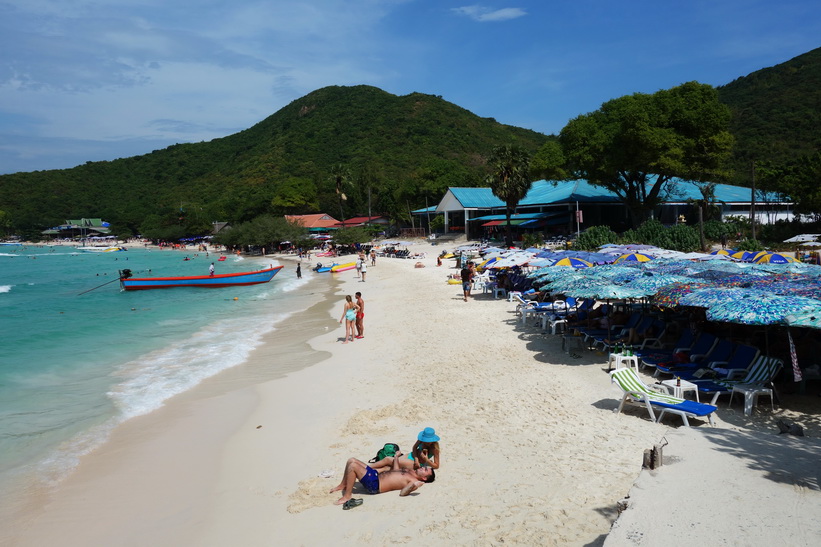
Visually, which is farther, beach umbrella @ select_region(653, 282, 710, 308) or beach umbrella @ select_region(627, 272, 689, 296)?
beach umbrella @ select_region(627, 272, 689, 296)

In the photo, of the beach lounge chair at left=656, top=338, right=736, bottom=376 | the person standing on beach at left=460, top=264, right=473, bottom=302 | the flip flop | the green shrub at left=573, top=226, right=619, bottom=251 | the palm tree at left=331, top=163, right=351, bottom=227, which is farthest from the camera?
the palm tree at left=331, top=163, right=351, bottom=227

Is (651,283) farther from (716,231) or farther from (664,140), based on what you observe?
(716,231)

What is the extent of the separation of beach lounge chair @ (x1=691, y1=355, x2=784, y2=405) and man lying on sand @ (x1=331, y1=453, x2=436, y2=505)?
16.4ft

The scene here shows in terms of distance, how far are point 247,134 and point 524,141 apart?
82.2 m

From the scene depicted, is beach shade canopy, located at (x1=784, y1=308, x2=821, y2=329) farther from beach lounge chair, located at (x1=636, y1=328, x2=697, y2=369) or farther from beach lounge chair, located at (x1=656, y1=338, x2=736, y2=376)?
beach lounge chair, located at (x1=636, y1=328, x2=697, y2=369)

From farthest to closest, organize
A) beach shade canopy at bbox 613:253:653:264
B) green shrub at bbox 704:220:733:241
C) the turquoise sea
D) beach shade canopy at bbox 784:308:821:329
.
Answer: green shrub at bbox 704:220:733:241, beach shade canopy at bbox 613:253:653:264, the turquoise sea, beach shade canopy at bbox 784:308:821:329

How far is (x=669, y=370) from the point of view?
967cm

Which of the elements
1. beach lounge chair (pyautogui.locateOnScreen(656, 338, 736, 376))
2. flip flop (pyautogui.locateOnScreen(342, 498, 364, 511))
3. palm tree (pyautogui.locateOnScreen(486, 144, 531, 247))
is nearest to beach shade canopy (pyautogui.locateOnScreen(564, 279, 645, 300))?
beach lounge chair (pyautogui.locateOnScreen(656, 338, 736, 376))

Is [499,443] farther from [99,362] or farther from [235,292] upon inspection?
[235,292]

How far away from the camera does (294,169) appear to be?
108m

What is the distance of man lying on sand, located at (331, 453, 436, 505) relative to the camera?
6.30m

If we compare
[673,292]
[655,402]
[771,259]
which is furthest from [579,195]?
[655,402]

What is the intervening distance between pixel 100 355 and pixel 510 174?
31897 millimetres

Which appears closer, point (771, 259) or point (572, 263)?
point (572, 263)
